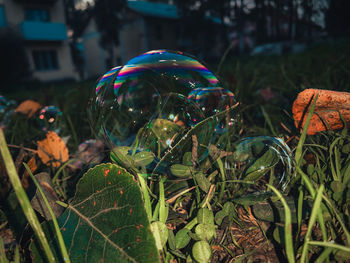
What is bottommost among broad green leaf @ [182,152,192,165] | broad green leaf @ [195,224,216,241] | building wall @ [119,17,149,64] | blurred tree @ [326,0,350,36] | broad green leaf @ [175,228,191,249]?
broad green leaf @ [175,228,191,249]

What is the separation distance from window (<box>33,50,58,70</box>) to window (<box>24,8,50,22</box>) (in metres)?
2.23

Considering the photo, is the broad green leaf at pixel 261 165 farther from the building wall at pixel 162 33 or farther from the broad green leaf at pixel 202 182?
the building wall at pixel 162 33

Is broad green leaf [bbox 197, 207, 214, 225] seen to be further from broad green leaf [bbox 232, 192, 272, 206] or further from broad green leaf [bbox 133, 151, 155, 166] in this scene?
broad green leaf [bbox 133, 151, 155, 166]

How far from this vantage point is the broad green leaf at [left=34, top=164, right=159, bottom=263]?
1.51 feet

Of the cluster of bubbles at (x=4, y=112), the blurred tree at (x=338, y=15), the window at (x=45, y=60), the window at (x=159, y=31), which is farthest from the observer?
the window at (x=159, y=31)

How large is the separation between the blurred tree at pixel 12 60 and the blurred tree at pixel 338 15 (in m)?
14.3

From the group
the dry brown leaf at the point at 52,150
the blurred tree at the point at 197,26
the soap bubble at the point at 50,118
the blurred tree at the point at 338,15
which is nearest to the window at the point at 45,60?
the blurred tree at the point at 197,26

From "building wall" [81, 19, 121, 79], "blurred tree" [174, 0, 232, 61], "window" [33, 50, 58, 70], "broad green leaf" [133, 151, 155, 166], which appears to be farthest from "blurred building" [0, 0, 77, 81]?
"broad green leaf" [133, 151, 155, 166]

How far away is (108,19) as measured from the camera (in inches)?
691

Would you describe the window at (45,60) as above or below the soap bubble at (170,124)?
above

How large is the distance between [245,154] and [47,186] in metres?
0.64

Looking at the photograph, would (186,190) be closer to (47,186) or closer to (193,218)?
(193,218)

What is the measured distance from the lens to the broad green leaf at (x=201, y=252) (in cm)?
51

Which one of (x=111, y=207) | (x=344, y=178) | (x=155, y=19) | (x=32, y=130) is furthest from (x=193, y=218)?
(x=155, y=19)
